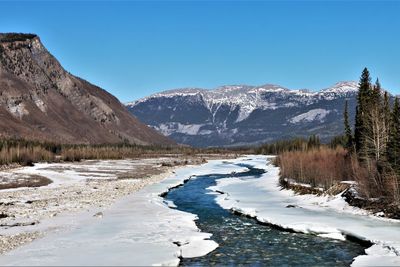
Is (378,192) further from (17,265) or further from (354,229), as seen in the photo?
(17,265)

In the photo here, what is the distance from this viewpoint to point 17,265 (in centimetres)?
1925

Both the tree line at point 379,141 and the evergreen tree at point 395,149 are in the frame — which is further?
the evergreen tree at point 395,149

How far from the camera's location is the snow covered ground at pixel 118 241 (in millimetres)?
20688

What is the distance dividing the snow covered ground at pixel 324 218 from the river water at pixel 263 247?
3.08 feet

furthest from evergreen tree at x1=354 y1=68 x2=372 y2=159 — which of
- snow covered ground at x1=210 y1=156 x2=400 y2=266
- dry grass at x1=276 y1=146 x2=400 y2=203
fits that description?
snow covered ground at x1=210 y1=156 x2=400 y2=266

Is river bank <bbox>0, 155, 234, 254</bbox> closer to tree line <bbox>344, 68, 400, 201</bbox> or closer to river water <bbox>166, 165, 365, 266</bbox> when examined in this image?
river water <bbox>166, 165, 365, 266</bbox>

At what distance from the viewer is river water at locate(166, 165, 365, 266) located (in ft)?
71.8

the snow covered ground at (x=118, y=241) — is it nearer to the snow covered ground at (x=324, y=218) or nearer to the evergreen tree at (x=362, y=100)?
the snow covered ground at (x=324, y=218)

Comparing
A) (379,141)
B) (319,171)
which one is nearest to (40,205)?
(319,171)

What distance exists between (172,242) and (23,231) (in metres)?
9.26

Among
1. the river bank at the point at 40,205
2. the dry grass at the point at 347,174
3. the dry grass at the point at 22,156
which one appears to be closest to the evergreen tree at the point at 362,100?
the dry grass at the point at 347,174

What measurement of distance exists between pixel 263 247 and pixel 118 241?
7.78m

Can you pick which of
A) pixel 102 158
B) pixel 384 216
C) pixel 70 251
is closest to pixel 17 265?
pixel 70 251

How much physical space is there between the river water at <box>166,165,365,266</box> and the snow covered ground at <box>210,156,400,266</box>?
939 millimetres
